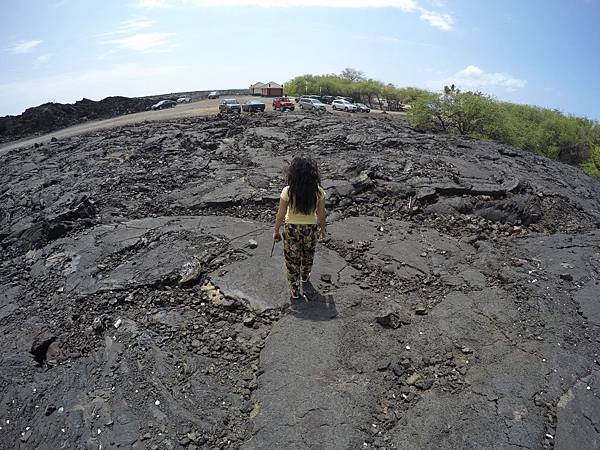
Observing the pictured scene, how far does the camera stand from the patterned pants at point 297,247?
4.19m

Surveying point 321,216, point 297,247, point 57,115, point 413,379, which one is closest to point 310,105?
point 57,115

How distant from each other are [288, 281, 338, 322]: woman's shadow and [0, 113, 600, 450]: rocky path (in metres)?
0.02

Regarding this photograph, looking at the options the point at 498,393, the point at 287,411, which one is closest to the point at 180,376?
the point at 287,411

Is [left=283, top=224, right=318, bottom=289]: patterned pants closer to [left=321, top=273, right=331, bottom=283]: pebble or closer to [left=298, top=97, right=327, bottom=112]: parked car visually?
[left=321, top=273, right=331, bottom=283]: pebble

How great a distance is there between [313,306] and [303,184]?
1.35 meters

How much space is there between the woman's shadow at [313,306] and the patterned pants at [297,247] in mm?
194

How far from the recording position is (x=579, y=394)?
326 cm

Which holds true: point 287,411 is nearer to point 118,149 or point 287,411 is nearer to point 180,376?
point 180,376

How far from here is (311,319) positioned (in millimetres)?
4152

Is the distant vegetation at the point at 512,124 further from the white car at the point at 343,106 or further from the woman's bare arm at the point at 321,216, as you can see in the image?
the woman's bare arm at the point at 321,216

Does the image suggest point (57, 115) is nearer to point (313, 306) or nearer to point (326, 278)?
point (326, 278)

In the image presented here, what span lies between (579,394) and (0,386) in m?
5.06

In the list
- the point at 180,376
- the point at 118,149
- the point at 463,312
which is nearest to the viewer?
the point at 180,376

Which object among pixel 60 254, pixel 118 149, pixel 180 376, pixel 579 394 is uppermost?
pixel 118 149
